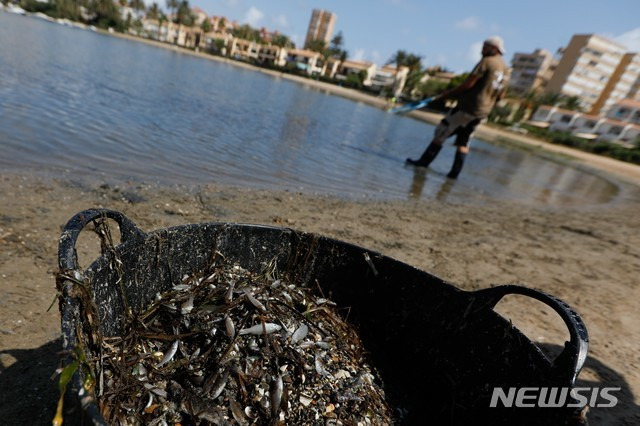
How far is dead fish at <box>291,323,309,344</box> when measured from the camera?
1552 millimetres

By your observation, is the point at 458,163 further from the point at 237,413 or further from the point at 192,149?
the point at 237,413

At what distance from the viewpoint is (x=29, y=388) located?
62.7 inches

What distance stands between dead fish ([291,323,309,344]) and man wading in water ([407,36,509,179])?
295 inches

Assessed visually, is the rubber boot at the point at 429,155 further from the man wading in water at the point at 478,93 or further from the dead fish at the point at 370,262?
the dead fish at the point at 370,262

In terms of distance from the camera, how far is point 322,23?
571ft

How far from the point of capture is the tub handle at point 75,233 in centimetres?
103

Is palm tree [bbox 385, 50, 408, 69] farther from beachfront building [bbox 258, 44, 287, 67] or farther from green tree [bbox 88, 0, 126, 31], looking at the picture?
green tree [bbox 88, 0, 126, 31]

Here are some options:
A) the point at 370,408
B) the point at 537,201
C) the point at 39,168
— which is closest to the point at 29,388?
the point at 370,408

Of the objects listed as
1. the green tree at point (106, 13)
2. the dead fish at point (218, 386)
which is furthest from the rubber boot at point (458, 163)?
the green tree at point (106, 13)

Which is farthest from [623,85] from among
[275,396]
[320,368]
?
[275,396]

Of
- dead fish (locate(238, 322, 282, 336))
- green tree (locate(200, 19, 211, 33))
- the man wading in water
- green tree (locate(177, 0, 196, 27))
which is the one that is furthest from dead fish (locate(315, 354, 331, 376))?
green tree (locate(177, 0, 196, 27))

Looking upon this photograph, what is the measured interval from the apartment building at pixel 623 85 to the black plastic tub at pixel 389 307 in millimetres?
108676

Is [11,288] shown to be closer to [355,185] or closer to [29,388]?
[29,388]

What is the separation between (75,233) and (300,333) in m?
0.98
